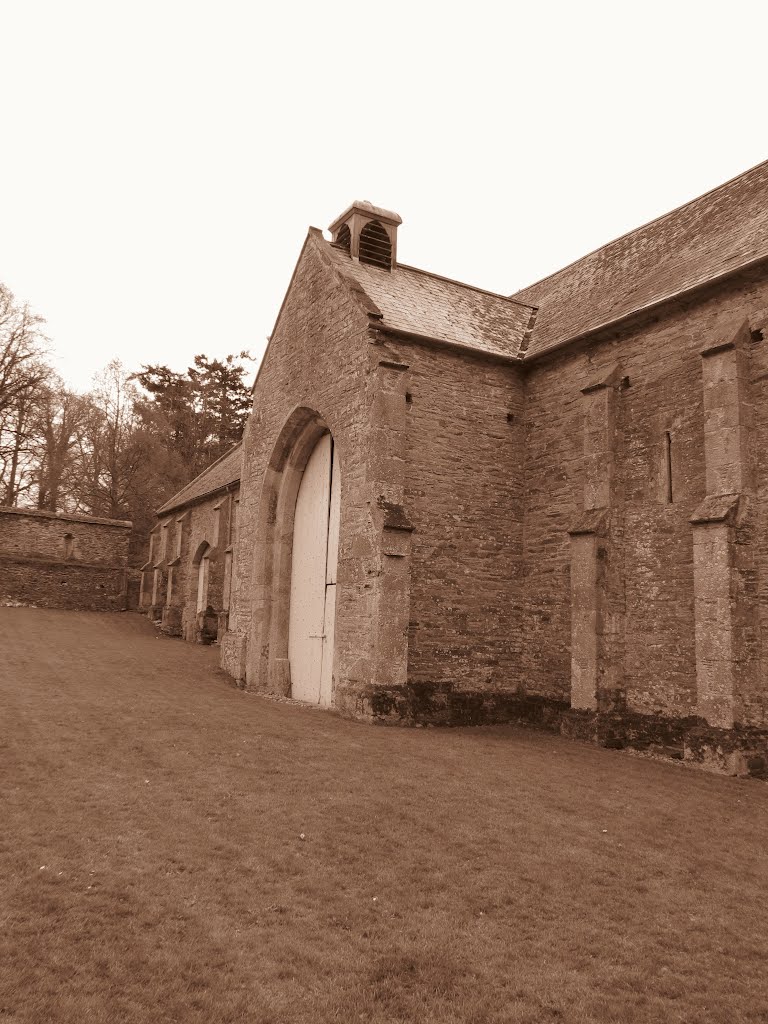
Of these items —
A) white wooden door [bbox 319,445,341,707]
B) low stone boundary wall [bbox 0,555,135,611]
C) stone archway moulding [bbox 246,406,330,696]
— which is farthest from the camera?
low stone boundary wall [bbox 0,555,135,611]

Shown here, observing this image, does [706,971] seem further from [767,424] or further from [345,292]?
[345,292]

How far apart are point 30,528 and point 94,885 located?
31736mm

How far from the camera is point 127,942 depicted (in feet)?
16.0

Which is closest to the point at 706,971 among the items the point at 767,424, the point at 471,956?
the point at 471,956

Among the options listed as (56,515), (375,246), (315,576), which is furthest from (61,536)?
(375,246)

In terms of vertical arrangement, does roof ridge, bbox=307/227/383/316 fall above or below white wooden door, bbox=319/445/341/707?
above

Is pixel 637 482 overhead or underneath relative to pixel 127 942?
overhead

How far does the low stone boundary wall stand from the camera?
3275cm

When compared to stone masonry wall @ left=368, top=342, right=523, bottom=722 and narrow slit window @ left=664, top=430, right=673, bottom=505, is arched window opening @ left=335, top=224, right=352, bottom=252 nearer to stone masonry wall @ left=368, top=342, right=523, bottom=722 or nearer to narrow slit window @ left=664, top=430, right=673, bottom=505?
stone masonry wall @ left=368, top=342, right=523, bottom=722

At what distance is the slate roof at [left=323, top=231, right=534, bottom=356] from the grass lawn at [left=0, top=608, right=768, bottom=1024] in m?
8.28

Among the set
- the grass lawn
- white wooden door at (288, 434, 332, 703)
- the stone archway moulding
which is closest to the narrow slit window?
the grass lawn

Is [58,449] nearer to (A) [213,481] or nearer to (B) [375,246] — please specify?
(A) [213,481]

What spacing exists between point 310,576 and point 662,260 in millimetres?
9838

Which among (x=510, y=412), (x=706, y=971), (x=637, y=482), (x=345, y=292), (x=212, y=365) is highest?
(x=212, y=365)
